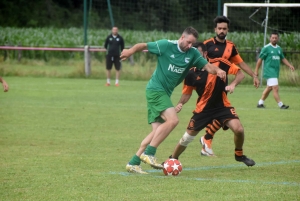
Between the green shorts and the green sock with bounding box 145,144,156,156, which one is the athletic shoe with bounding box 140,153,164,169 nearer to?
the green sock with bounding box 145,144,156,156

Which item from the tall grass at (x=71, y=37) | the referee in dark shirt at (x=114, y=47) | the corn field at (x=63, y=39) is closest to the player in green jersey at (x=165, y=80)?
the referee in dark shirt at (x=114, y=47)

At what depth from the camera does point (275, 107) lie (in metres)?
18.1

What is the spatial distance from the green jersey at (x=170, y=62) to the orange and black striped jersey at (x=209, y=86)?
0.75 metres

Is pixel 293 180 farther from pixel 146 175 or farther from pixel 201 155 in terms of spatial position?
pixel 201 155

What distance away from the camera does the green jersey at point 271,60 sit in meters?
18.2

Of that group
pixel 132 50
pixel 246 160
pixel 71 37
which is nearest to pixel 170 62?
pixel 132 50

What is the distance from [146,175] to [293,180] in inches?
70.0

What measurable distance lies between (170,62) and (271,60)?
→ 1021 cm

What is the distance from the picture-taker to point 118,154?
1031 centimetres

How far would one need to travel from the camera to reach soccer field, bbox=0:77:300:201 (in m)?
7.26

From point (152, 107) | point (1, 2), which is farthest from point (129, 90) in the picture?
point (1, 2)

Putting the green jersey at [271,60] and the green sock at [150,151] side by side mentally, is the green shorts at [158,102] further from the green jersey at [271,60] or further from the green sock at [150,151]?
the green jersey at [271,60]

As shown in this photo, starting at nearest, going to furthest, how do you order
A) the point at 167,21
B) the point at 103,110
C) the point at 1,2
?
the point at 103,110 < the point at 167,21 < the point at 1,2

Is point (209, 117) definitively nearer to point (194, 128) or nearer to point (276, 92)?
point (194, 128)
